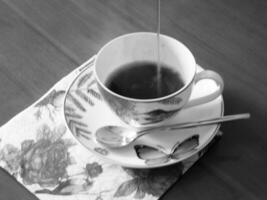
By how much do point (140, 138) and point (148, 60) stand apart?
0.46ft

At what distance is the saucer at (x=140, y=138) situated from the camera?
699 mm

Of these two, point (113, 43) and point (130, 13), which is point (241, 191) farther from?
point (130, 13)

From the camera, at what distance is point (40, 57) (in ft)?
2.80

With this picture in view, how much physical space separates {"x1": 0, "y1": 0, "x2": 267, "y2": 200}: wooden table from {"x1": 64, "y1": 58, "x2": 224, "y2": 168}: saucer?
1.3 inches

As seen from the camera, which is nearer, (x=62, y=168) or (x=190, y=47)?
(x=62, y=168)

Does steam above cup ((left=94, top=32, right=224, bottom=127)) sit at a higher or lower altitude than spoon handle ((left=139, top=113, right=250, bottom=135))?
higher

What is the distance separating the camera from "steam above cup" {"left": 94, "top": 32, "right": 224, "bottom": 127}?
691 mm

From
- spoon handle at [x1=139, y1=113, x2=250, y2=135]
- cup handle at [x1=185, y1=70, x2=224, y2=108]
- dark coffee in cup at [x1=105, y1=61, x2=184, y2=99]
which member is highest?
dark coffee in cup at [x1=105, y1=61, x2=184, y2=99]

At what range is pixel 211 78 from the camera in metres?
0.73

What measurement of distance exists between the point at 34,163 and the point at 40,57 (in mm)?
209

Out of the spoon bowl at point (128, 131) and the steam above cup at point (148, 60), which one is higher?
the steam above cup at point (148, 60)

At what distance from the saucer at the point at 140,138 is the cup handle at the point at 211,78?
0.02 m

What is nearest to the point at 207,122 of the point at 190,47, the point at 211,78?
the point at 211,78

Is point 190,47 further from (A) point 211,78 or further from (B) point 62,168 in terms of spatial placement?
(B) point 62,168
